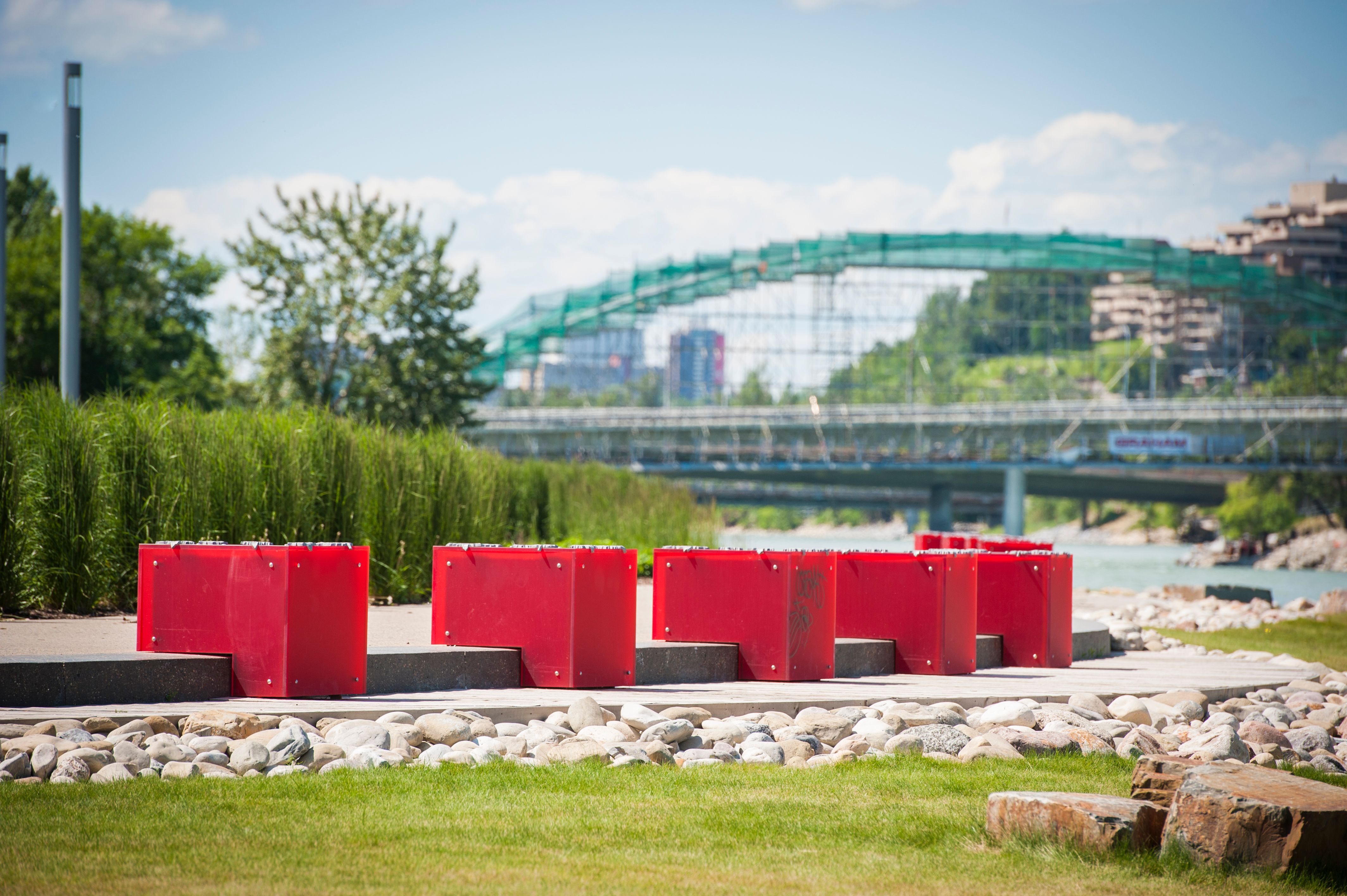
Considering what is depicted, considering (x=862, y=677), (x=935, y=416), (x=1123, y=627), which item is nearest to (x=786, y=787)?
(x=862, y=677)

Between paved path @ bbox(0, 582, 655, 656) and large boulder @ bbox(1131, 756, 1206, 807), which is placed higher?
large boulder @ bbox(1131, 756, 1206, 807)

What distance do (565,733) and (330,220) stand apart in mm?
A: 21742

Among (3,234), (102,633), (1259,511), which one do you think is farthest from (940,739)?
(1259,511)

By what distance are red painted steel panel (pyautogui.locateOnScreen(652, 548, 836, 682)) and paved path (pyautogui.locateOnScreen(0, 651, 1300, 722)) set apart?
0.18 metres

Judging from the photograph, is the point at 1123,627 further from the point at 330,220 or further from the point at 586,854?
the point at 330,220

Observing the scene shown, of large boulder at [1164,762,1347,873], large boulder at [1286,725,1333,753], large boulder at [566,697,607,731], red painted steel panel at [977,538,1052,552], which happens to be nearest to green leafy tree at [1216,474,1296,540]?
red painted steel panel at [977,538,1052,552]

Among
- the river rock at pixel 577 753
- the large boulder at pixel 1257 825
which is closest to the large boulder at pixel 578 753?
the river rock at pixel 577 753

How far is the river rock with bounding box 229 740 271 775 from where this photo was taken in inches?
227

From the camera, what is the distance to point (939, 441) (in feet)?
240

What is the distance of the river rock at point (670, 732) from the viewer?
6762mm

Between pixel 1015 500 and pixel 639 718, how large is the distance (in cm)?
6291

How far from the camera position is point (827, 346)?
260 feet

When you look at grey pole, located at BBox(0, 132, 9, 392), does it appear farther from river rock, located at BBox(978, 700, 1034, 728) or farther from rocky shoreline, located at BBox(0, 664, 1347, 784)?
river rock, located at BBox(978, 700, 1034, 728)

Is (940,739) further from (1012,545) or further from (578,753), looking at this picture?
(1012,545)
